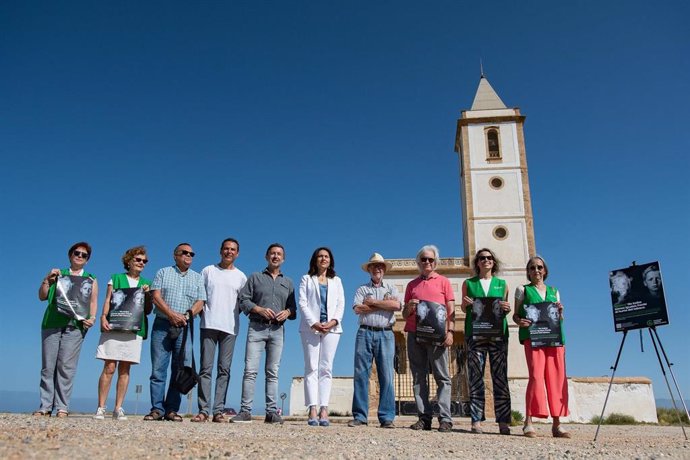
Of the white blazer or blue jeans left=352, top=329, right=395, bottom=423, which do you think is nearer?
blue jeans left=352, top=329, right=395, bottom=423

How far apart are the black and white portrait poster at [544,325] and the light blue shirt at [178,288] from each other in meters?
3.59

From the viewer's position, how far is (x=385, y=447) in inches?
138

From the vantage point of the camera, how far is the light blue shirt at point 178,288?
18.5 feet

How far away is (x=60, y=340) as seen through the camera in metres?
5.38

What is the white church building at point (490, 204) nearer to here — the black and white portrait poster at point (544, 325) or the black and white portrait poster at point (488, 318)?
the black and white portrait poster at point (488, 318)

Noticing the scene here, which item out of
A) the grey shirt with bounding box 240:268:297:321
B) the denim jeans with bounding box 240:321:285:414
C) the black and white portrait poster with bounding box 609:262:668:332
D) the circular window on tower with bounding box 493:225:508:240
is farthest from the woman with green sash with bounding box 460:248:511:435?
the circular window on tower with bounding box 493:225:508:240

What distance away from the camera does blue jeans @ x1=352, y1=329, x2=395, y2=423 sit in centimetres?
561

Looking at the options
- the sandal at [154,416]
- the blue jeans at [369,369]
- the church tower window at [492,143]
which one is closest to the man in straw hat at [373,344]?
the blue jeans at [369,369]

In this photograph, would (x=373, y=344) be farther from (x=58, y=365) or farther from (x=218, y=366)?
(x=58, y=365)

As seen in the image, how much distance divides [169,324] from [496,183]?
24116mm

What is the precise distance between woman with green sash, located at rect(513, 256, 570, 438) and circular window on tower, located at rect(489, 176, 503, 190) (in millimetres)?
22477

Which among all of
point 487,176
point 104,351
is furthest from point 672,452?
point 487,176

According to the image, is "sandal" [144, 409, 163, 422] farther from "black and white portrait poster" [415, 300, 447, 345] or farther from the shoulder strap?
"black and white portrait poster" [415, 300, 447, 345]

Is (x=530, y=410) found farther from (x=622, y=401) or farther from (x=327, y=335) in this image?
(x=622, y=401)
